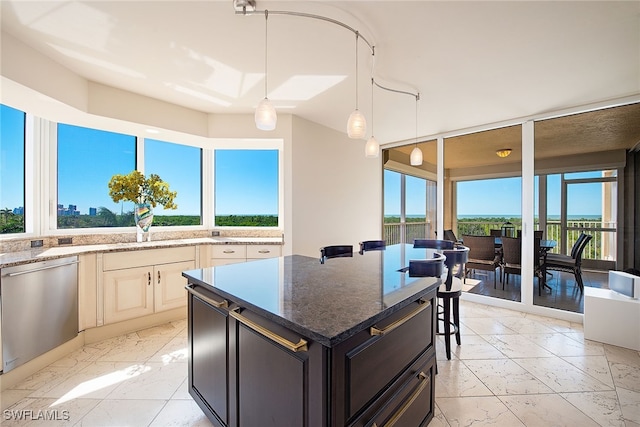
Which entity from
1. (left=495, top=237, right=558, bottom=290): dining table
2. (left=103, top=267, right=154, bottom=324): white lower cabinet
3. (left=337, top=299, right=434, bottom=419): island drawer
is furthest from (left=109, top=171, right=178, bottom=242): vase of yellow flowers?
(left=495, top=237, right=558, bottom=290): dining table

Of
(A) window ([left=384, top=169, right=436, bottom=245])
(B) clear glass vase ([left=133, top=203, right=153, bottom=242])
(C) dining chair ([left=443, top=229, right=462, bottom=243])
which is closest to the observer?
(B) clear glass vase ([left=133, top=203, right=153, bottom=242])

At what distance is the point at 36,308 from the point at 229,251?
1.69 meters

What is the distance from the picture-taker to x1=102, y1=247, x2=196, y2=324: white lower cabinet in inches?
104

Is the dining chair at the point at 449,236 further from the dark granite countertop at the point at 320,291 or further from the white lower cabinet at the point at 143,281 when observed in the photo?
the white lower cabinet at the point at 143,281

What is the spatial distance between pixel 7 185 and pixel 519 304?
19.6 feet

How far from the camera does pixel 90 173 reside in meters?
3.10

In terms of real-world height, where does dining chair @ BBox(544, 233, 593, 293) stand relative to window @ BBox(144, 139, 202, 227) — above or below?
below

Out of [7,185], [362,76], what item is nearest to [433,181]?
[362,76]

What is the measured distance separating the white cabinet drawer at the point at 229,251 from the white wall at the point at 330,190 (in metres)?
0.66

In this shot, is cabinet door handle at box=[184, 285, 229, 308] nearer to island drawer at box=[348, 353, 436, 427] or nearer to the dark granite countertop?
the dark granite countertop

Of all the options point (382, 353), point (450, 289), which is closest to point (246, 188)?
point (450, 289)

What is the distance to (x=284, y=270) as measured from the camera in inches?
67.0

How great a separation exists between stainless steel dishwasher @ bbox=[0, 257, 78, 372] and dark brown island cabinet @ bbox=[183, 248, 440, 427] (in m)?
1.49

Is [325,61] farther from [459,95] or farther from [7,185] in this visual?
[7,185]
